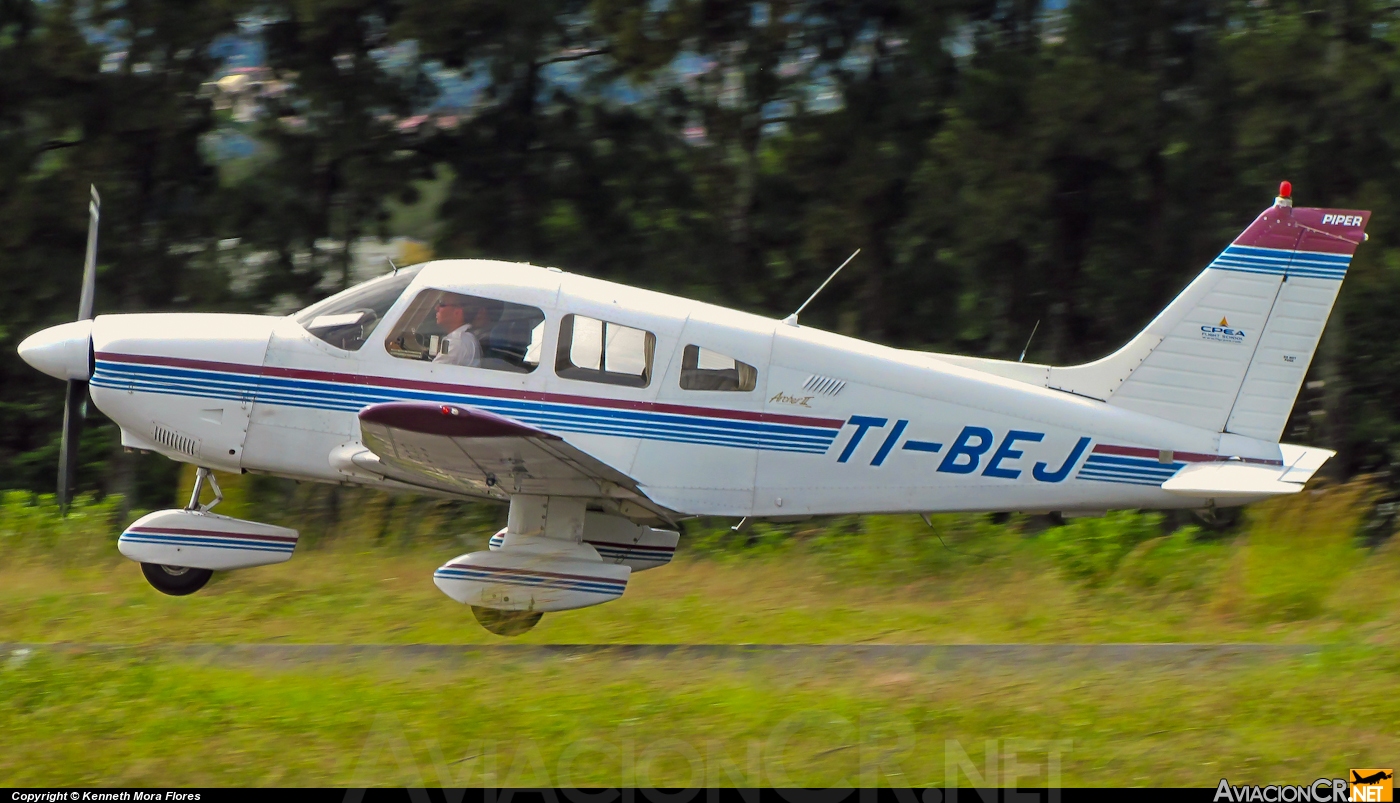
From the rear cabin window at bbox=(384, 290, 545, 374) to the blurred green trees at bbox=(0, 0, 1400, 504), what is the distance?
20.2 ft

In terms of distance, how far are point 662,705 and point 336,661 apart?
1.71 metres

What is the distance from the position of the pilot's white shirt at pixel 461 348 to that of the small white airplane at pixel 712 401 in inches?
0.5

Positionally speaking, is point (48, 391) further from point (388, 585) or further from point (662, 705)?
point (662, 705)

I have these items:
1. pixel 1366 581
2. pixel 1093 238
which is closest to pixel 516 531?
pixel 1366 581

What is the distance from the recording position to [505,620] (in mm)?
7465

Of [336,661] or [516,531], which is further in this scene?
[516,531]

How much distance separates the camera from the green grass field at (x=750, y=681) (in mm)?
5316

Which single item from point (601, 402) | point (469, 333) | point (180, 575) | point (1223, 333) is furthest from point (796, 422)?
point (180, 575)

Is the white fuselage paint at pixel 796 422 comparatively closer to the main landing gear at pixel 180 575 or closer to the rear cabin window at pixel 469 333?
the rear cabin window at pixel 469 333

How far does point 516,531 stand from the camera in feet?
24.6

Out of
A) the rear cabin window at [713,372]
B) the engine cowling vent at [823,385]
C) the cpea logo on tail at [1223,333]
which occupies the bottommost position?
the cpea logo on tail at [1223,333]

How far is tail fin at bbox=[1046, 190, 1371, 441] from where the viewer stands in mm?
7465

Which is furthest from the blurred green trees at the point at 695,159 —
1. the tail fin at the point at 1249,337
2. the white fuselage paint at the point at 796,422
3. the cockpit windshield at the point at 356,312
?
the cockpit windshield at the point at 356,312

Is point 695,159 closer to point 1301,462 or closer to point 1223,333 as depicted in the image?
Answer: point 1223,333
